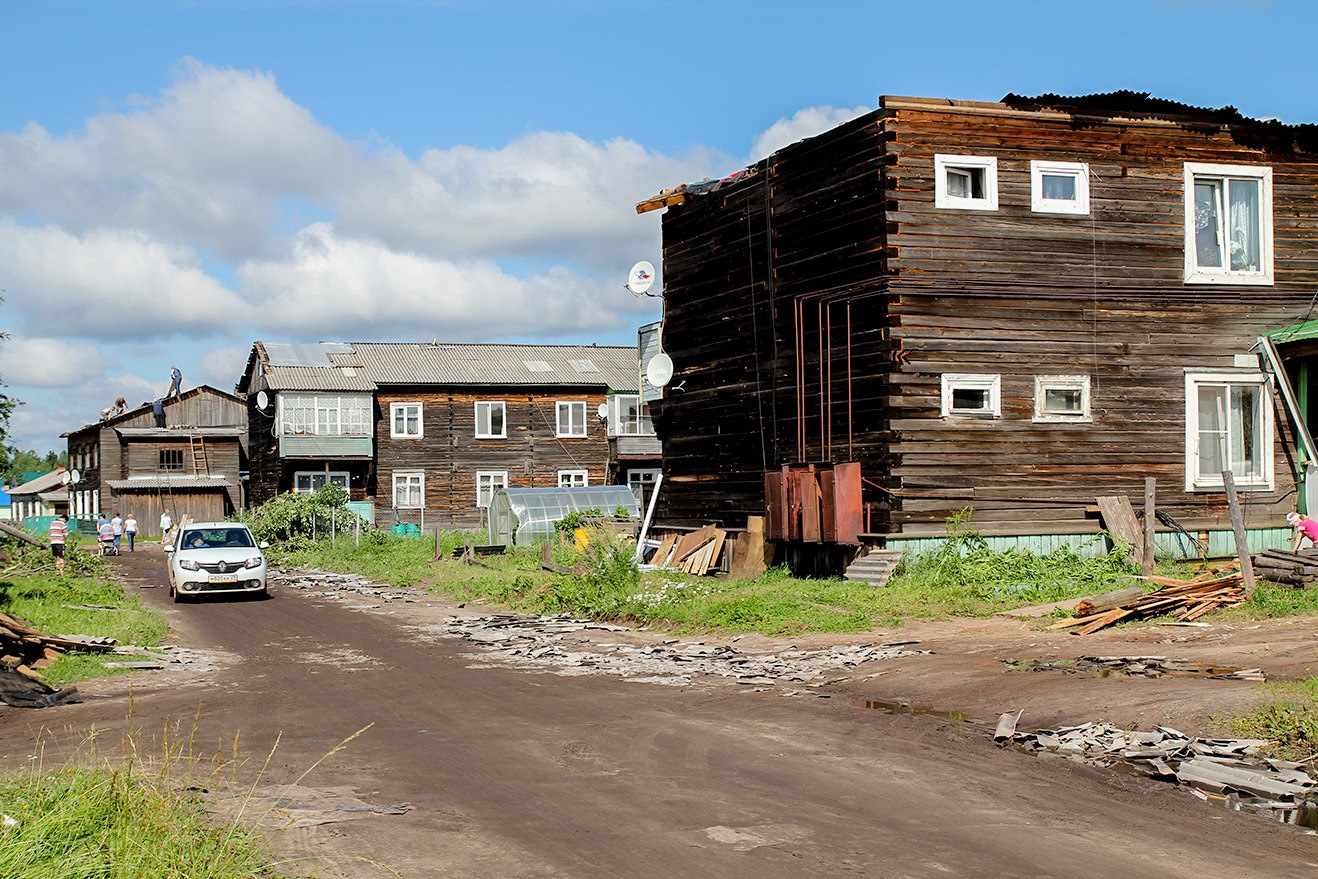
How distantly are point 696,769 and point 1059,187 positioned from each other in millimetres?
15408

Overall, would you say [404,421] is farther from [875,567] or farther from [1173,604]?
[1173,604]

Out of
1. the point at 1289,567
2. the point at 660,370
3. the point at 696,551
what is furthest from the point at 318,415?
the point at 1289,567

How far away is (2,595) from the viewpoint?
20125 mm

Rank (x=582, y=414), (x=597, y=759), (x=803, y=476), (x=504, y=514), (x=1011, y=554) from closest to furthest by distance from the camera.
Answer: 1. (x=597, y=759)
2. (x=1011, y=554)
3. (x=803, y=476)
4. (x=504, y=514)
5. (x=582, y=414)

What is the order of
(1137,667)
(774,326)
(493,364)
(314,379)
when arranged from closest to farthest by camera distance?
(1137,667) → (774,326) → (314,379) → (493,364)

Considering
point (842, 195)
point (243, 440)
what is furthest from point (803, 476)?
point (243, 440)

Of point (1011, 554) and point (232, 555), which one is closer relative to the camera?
point (1011, 554)

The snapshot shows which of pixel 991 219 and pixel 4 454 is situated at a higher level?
pixel 991 219

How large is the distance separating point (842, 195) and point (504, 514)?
76.5 feet

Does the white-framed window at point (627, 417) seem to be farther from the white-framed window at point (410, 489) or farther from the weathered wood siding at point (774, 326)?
the weathered wood siding at point (774, 326)

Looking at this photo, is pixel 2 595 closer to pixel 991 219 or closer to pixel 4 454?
pixel 4 454

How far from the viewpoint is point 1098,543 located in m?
21.1

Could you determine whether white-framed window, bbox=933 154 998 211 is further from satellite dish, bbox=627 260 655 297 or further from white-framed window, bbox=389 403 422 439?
white-framed window, bbox=389 403 422 439

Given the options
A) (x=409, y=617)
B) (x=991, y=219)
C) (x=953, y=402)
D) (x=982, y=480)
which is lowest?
(x=409, y=617)
